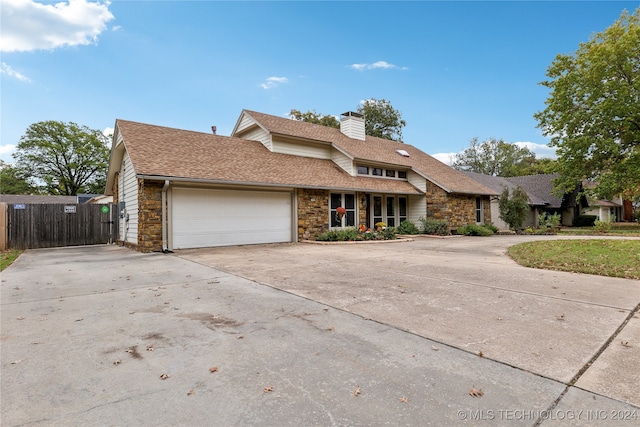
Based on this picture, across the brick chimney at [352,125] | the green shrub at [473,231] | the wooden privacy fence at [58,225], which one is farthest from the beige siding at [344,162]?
the wooden privacy fence at [58,225]

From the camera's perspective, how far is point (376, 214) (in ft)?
57.6

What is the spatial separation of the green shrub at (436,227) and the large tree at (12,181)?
4629 centimetres

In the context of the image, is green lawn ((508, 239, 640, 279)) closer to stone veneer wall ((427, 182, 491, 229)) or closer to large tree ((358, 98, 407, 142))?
stone veneer wall ((427, 182, 491, 229))

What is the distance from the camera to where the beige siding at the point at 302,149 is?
53.1ft

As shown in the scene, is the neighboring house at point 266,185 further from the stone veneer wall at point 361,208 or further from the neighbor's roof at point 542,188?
the neighbor's roof at point 542,188

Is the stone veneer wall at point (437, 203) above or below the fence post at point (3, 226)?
above

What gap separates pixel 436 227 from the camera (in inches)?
659

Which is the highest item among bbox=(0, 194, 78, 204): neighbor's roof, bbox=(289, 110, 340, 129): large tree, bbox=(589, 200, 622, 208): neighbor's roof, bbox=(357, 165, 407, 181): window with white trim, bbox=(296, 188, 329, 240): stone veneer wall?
bbox=(289, 110, 340, 129): large tree

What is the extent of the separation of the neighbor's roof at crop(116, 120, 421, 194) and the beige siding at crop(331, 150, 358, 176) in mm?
361

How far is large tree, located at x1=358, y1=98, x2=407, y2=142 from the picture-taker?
34969mm

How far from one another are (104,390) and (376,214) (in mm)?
16018

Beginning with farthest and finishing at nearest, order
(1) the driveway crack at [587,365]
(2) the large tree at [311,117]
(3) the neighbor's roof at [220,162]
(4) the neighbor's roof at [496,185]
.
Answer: (2) the large tree at [311,117] < (4) the neighbor's roof at [496,185] < (3) the neighbor's roof at [220,162] < (1) the driveway crack at [587,365]

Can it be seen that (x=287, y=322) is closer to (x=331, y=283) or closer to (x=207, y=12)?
(x=331, y=283)

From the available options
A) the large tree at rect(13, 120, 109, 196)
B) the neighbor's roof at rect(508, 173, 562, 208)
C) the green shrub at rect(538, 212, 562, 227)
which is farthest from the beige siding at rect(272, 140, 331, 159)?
the large tree at rect(13, 120, 109, 196)
